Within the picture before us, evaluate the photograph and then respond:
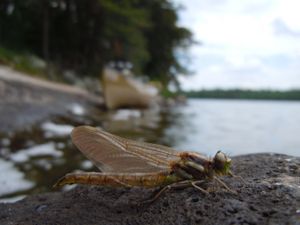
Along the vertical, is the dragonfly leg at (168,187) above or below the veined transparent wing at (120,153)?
below

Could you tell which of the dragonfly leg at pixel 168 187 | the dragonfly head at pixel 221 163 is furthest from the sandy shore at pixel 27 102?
the dragonfly head at pixel 221 163

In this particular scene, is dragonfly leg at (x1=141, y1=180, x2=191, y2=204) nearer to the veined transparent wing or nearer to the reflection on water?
the veined transparent wing

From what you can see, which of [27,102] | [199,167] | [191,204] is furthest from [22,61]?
[191,204]

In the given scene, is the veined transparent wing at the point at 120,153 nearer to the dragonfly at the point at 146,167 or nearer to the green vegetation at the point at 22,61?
the dragonfly at the point at 146,167

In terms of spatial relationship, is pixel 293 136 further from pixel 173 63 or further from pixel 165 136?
pixel 173 63

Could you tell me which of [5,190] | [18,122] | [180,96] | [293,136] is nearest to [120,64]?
[180,96]
